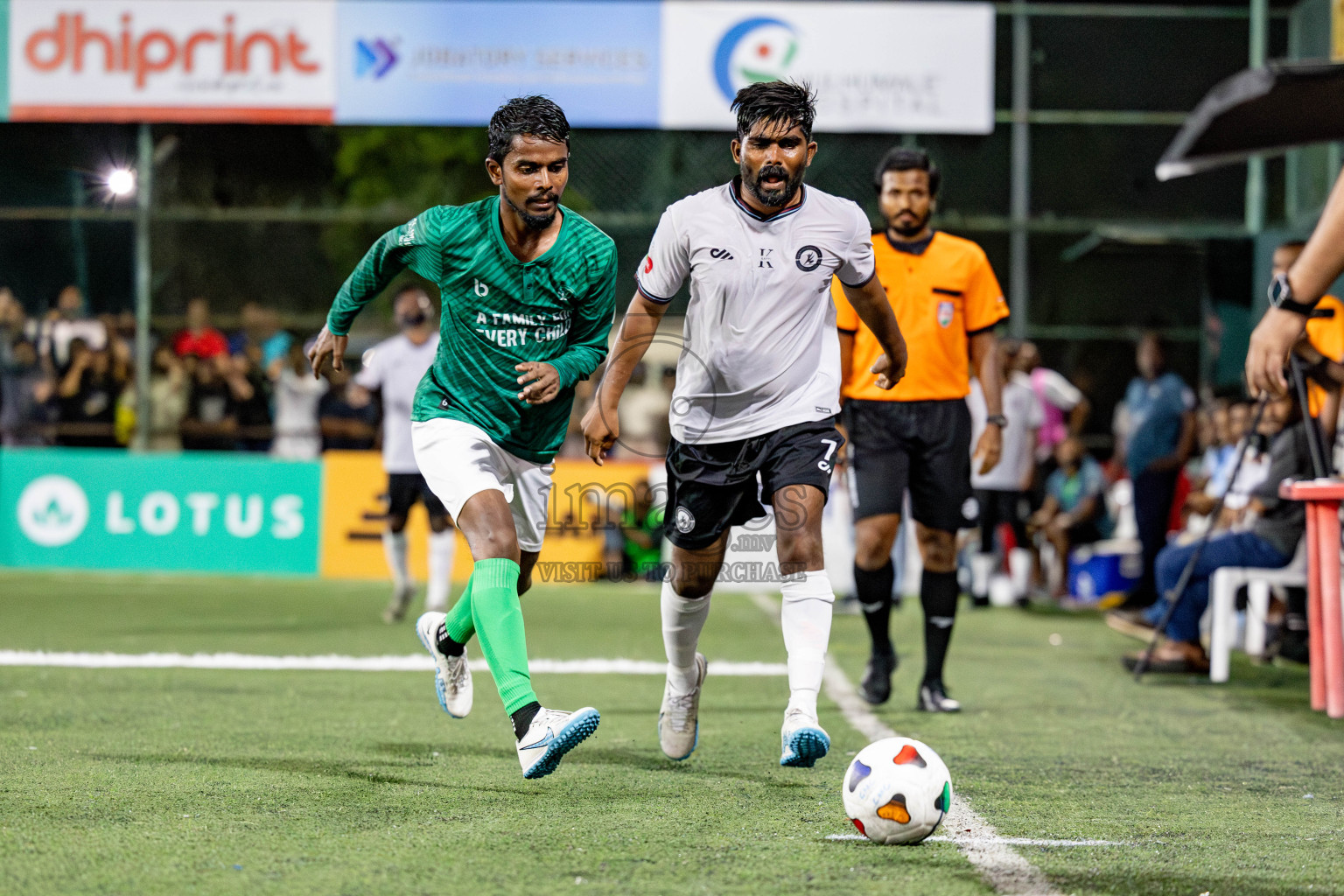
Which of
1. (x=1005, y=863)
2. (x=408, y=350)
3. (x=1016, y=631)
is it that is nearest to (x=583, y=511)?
(x=408, y=350)

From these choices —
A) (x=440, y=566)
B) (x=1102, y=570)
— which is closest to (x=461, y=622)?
(x=440, y=566)

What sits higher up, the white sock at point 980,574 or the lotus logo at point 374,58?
the lotus logo at point 374,58

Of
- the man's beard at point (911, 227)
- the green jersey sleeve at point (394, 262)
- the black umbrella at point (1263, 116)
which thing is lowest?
the green jersey sleeve at point (394, 262)

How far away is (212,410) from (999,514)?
7940mm

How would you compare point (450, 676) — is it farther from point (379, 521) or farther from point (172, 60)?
point (172, 60)

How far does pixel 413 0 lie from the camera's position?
16328mm

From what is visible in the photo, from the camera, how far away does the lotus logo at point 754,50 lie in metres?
16.4

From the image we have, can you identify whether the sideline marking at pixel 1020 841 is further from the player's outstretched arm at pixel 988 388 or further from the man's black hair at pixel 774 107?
the player's outstretched arm at pixel 988 388

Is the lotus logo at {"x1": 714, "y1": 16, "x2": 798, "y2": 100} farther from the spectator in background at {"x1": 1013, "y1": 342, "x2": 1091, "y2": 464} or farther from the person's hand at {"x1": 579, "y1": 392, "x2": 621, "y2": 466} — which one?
the person's hand at {"x1": 579, "y1": 392, "x2": 621, "y2": 466}

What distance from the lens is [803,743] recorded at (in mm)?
4523

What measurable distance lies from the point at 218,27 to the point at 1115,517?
10.2 metres

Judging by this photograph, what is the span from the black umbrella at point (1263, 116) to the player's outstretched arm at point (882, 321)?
339 cm

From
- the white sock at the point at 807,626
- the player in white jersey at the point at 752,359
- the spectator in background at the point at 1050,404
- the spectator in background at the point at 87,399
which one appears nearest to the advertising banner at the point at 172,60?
the spectator in background at the point at 87,399

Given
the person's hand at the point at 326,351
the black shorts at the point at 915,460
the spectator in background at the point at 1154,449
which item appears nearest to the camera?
the person's hand at the point at 326,351
